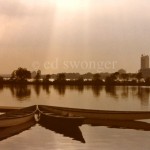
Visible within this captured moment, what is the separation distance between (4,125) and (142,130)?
12.4m

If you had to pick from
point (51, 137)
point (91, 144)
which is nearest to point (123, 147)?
point (91, 144)

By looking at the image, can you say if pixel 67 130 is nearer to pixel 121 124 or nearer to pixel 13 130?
pixel 13 130

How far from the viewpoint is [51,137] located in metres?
32.2

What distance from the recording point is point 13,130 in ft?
110

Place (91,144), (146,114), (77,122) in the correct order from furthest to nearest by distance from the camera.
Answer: (146,114) → (77,122) → (91,144)

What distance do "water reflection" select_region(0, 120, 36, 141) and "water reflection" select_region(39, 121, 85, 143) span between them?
152 centimetres

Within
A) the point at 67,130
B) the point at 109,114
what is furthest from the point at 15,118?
the point at 109,114

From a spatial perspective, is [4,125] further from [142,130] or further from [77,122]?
[142,130]

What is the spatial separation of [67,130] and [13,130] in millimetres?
4594

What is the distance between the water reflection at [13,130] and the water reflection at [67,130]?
1.52m

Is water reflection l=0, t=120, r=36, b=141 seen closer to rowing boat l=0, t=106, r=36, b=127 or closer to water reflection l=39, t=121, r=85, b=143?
rowing boat l=0, t=106, r=36, b=127

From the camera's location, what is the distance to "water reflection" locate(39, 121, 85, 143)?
31866 mm

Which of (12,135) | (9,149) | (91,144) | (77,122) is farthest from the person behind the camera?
(77,122)

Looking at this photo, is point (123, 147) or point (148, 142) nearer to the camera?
point (123, 147)
